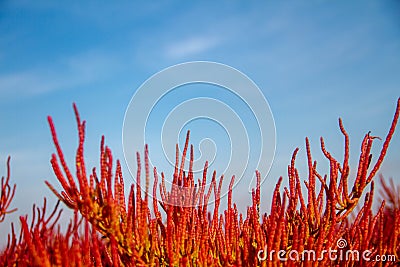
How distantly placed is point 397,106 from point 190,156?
1.60 metres

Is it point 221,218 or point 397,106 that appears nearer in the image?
point 397,106

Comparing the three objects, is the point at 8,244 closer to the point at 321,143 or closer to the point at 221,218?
the point at 221,218

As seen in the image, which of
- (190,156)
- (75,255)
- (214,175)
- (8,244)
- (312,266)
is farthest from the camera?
(8,244)

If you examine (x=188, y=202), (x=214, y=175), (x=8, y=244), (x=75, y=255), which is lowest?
(x=75, y=255)

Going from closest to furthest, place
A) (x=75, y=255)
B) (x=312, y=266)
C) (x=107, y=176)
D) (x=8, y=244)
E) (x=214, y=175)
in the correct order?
1. (x=75, y=255)
2. (x=107, y=176)
3. (x=312, y=266)
4. (x=214, y=175)
5. (x=8, y=244)

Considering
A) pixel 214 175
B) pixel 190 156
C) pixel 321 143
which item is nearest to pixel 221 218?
pixel 214 175

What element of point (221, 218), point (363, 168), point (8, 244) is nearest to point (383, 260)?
point (363, 168)

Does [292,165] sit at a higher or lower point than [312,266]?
higher

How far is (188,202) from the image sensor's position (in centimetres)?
337

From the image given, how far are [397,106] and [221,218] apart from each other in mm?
1596

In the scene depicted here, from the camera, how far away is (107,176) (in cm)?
266

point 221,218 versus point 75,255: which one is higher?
point 221,218

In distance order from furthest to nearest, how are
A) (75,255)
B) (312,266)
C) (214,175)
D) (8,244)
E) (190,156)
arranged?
(8,244), (214,175), (190,156), (312,266), (75,255)

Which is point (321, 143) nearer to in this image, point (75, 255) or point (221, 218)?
point (221, 218)
